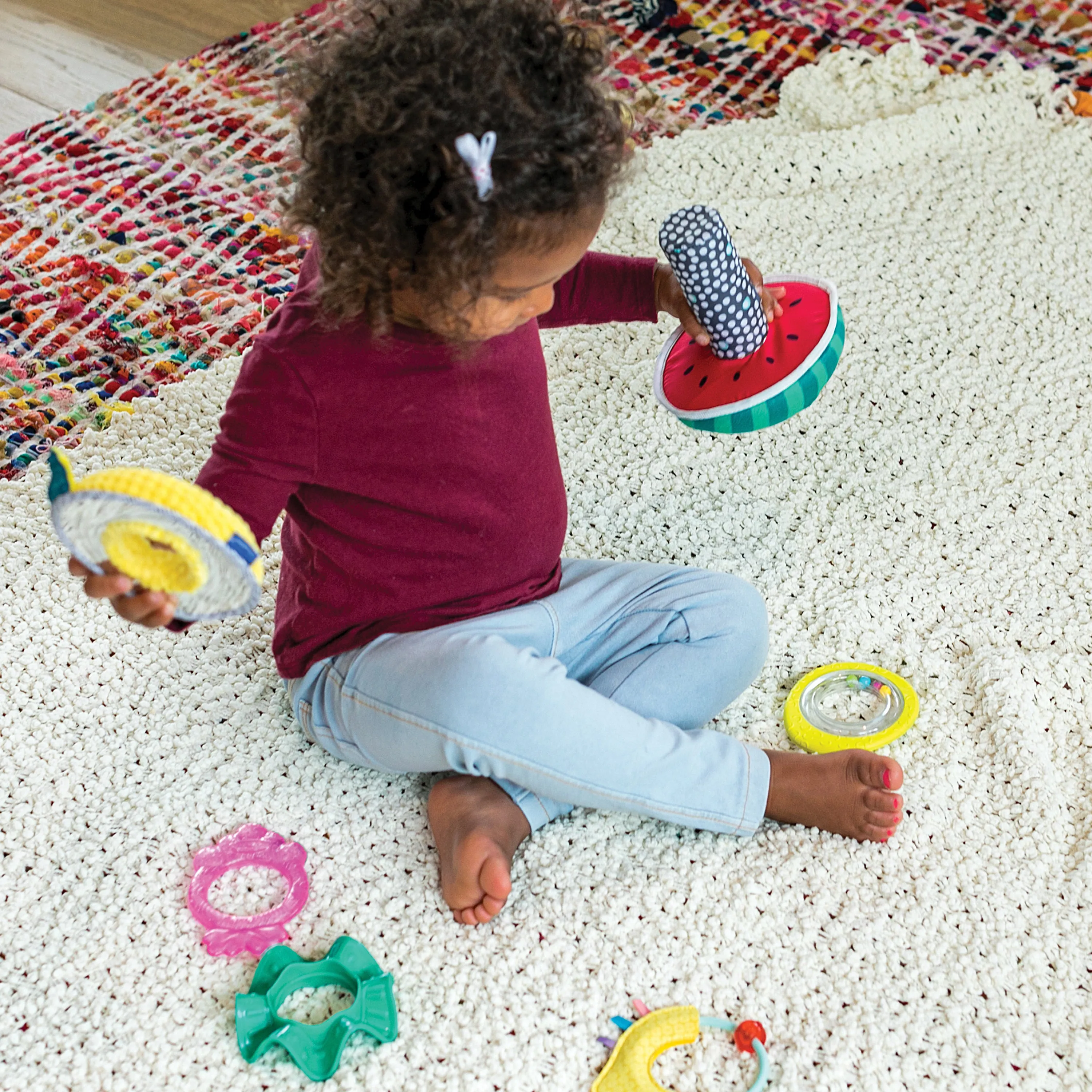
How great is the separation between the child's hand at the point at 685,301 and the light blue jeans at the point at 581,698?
0.18 m

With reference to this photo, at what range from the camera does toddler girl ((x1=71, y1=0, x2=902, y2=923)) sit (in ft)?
2.12

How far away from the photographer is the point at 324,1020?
0.71 metres

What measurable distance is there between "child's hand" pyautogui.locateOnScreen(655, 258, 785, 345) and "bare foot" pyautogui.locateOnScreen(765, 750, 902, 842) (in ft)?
1.03

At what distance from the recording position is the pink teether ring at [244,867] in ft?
2.43

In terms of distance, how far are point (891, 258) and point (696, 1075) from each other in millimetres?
864

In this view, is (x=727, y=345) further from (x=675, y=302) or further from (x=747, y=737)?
(x=747, y=737)

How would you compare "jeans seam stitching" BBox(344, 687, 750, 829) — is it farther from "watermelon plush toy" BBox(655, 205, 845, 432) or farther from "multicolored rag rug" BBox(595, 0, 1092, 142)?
"multicolored rag rug" BBox(595, 0, 1092, 142)

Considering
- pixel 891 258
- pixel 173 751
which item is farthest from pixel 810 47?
pixel 173 751

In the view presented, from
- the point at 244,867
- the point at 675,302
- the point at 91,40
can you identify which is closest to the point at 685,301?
the point at 675,302

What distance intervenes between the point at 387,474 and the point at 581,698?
0.19 meters

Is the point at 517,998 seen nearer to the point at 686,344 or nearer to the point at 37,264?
the point at 686,344

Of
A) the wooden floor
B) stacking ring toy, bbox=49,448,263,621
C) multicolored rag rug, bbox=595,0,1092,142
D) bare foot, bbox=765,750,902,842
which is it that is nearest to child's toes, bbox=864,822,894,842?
bare foot, bbox=765,750,902,842

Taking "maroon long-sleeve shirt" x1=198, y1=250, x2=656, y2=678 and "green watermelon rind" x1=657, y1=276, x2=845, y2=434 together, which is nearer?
"maroon long-sleeve shirt" x1=198, y1=250, x2=656, y2=678

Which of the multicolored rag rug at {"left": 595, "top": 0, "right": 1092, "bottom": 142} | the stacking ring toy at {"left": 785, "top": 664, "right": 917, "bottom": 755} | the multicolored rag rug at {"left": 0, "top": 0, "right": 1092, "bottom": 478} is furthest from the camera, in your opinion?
the multicolored rag rug at {"left": 595, "top": 0, "right": 1092, "bottom": 142}
